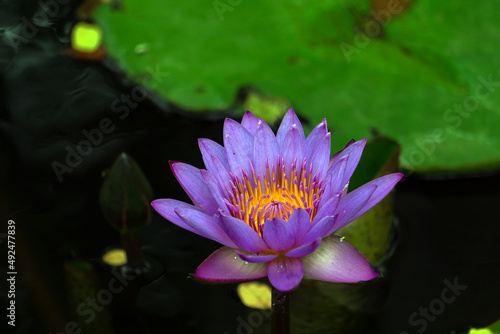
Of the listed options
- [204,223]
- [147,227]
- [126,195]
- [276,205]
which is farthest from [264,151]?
[147,227]

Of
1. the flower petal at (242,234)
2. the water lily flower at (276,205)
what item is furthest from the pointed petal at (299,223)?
the flower petal at (242,234)

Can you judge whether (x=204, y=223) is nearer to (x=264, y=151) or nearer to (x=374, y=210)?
(x=264, y=151)

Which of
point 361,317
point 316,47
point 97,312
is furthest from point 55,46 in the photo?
point 361,317

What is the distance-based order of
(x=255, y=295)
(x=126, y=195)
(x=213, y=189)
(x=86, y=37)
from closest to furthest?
(x=213, y=189), (x=126, y=195), (x=255, y=295), (x=86, y=37)

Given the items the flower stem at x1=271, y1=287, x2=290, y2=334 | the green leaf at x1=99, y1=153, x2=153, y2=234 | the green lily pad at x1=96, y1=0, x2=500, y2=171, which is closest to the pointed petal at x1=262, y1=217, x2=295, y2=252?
the flower stem at x1=271, y1=287, x2=290, y2=334

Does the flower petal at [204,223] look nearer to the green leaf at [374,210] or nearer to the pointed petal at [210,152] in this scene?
the pointed petal at [210,152]

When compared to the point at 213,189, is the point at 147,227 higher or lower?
lower
